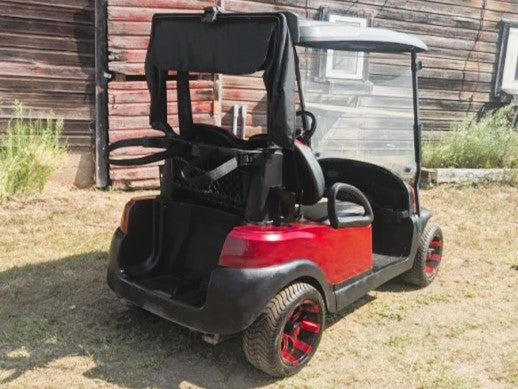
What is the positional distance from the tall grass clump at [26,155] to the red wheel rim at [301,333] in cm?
412

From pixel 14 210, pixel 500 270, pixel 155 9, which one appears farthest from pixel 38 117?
pixel 500 270

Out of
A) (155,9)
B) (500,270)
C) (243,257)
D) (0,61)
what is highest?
(155,9)

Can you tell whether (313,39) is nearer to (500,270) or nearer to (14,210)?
(500,270)

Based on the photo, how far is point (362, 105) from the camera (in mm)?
4539

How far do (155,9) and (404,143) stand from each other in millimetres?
3856

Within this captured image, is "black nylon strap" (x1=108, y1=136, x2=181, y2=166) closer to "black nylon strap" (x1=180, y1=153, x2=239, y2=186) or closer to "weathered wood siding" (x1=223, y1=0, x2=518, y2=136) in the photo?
"black nylon strap" (x1=180, y1=153, x2=239, y2=186)

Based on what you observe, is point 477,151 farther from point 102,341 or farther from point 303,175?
point 102,341

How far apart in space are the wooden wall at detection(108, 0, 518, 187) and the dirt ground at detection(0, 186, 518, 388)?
212cm

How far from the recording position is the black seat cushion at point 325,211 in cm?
350

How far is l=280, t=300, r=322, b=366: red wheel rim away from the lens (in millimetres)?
3166

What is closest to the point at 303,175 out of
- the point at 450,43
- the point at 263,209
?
the point at 263,209

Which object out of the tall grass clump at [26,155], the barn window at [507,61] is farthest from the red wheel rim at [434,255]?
the barn window at [507,61]

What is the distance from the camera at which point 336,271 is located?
341 cm

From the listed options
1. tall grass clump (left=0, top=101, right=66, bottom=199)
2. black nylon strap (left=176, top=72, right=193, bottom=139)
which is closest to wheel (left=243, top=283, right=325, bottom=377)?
black nylon strap (left=176, top=72, right=193, bottom=139)
